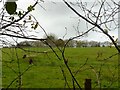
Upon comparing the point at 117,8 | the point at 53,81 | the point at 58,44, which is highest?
the point at 117,8

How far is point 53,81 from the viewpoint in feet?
25.7

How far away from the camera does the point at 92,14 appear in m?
0.96

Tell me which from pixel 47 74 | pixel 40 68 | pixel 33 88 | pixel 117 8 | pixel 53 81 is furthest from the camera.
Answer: pixel 40 68

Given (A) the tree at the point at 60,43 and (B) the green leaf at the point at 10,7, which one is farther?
(A) the tree at the point at 60,43

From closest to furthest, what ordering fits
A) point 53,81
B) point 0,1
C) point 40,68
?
point 0,1
point 53,81
point 40,68

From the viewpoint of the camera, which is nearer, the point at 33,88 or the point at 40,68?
the point at 33,88

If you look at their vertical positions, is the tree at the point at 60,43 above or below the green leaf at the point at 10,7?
below

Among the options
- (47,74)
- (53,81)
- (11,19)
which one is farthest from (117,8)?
(47,74)

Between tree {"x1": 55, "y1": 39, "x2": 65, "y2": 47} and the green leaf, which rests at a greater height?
the green leaf

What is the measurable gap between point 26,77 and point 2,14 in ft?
23.9

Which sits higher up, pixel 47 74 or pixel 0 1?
pixel 0 1

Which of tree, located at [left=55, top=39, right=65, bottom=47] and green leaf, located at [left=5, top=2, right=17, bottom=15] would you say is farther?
tree, located at [left=55, top=39, right=65, bottom=47]

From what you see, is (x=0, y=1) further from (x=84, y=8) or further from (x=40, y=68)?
(x=40, y=68)

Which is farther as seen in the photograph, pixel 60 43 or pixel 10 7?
pixel 60 43
